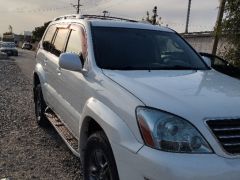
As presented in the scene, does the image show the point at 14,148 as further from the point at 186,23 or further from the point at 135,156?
the point at 186,23

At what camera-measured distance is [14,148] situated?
6.50 m

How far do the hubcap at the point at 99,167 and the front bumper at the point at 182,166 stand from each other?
55cm

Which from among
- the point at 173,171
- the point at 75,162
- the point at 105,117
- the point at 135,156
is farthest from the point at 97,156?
the point at 75,162

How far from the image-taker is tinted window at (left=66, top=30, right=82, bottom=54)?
5410mm

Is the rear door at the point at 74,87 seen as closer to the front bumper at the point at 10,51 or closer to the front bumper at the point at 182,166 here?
the front bumper at the point at 182,166

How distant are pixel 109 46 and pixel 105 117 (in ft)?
4.41

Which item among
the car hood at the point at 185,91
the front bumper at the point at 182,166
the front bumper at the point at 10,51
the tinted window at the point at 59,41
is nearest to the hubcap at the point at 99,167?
the front bumper at the point at 182,166

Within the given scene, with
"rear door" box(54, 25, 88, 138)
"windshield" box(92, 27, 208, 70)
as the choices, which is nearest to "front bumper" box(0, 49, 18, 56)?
"rear door" box(54, 25, 88, 138)

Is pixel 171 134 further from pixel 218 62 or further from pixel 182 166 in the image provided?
pixel 218 62

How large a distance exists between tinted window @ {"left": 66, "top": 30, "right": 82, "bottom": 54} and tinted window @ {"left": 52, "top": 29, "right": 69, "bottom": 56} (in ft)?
1.01

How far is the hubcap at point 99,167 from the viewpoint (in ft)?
13.0

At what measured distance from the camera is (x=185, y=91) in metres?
3.87

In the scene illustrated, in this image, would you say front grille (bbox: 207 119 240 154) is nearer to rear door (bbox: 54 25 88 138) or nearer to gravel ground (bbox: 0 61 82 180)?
rear door (bbox: 54 25 88 138)

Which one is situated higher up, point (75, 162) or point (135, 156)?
point (135, 156)
